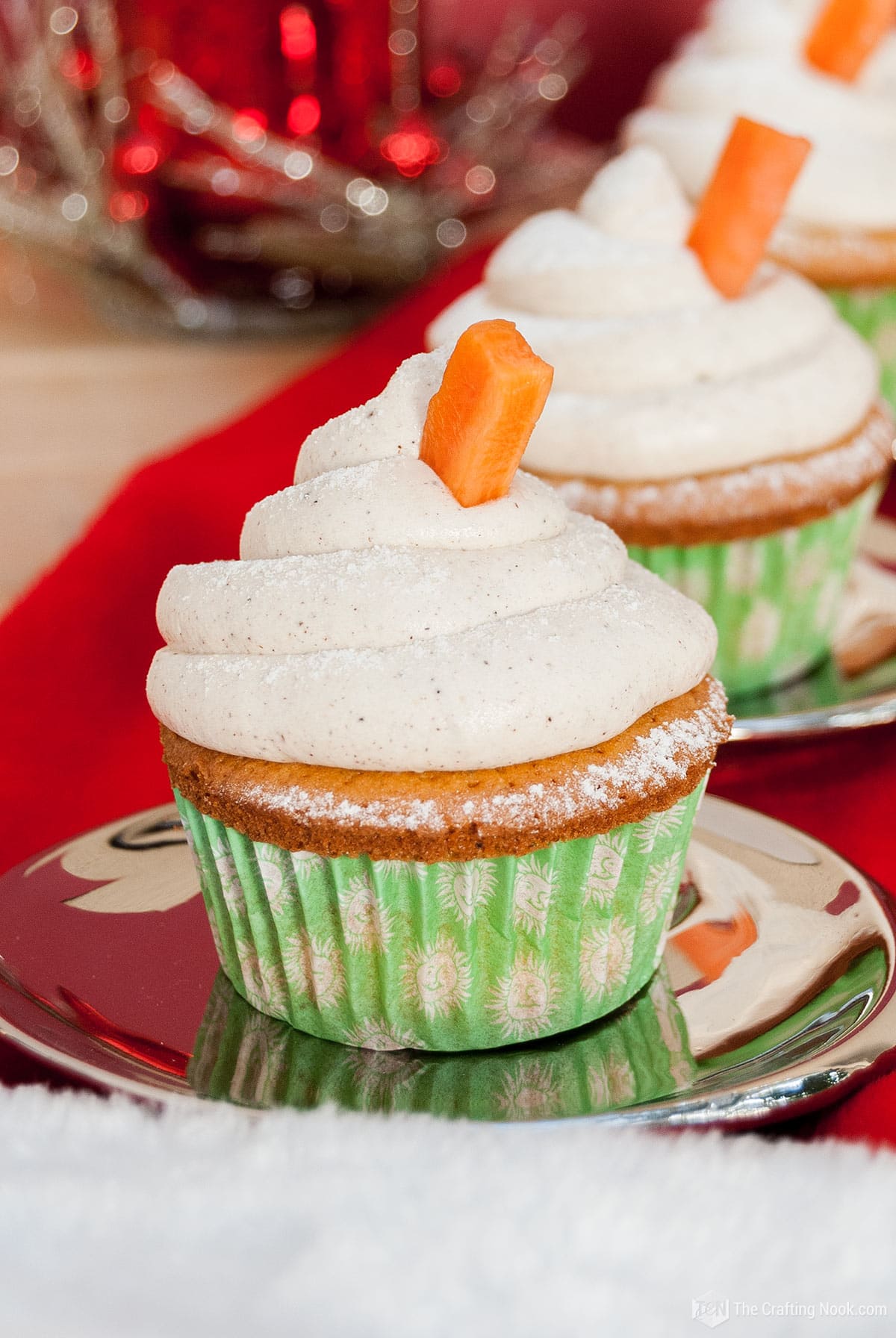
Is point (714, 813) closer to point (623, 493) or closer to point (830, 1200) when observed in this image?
point (623, 493)

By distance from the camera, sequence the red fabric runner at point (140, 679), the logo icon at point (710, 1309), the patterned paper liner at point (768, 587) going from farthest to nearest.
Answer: the patterned paper liner at point (768, 587)
the red fabric runner at point (140, 679)
the logo icon at point (710, 1309)

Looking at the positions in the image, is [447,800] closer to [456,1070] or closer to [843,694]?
[456,1070]

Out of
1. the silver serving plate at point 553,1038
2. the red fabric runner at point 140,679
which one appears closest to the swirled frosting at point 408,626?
the silver serving plate at point 553,1038

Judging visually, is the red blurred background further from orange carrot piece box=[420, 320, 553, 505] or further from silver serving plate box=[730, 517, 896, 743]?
orange carrot piece box=[420, 320, 553, 505]

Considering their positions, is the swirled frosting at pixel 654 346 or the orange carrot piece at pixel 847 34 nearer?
the swirled frosting at pixel 654 346

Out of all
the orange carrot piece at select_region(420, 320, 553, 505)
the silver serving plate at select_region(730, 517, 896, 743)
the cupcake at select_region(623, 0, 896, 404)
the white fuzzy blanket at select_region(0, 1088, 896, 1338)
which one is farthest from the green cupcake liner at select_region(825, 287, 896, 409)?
the white fuzzy blanket at select_region(0, 1088, 896, 1338)

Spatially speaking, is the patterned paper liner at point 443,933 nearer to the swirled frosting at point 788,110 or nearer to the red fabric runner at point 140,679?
the red fabric runner at point 140,679
